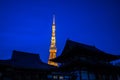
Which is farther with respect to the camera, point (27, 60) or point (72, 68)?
point (27, 60)

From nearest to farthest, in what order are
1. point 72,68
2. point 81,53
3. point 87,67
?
point 87,67
point 72,68
point 81,53

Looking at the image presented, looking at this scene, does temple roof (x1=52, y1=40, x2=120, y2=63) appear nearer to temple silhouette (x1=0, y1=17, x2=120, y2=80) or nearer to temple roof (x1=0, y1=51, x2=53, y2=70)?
temple silhouette (x1=0, y1=17, x2=120, y2=80)

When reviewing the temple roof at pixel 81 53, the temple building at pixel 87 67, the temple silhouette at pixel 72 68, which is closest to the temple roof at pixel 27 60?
the temple silhouette at pixel 72 68

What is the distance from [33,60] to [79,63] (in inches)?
642

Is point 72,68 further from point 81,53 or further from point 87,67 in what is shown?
point 81,53

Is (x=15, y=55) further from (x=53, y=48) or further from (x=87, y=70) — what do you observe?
(x=53, y=48)

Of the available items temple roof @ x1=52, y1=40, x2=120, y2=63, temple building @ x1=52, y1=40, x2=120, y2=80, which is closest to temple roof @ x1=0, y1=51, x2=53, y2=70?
temple roof @ x1=52, y1=40, x2=120, y2=63

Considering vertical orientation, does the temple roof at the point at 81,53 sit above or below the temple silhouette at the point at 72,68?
above

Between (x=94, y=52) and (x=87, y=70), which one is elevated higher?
(x=94, y=52)

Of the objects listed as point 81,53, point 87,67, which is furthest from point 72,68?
point 81,53

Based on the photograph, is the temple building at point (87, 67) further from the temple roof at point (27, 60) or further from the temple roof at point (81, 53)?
the temple roof at point (27, 60)

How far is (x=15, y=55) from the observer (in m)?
33.6

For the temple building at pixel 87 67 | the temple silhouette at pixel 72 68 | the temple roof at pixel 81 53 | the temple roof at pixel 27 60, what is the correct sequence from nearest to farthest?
1. the temple building at pixel 87 67
2. the temple silhouette at pixel 72 68
3. the temple roof at pixel 81 53
4. the temple roof at pixel 27 60

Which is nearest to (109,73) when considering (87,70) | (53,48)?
(87,70)
